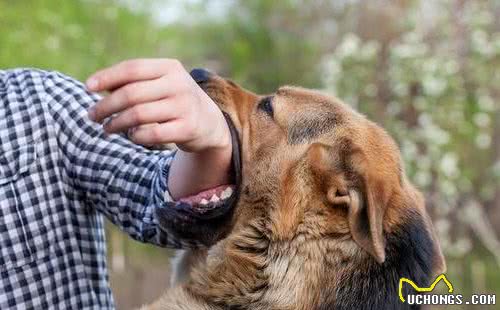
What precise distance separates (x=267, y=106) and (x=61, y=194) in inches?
31.5

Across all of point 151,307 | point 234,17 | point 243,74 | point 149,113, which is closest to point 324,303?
point 151,307

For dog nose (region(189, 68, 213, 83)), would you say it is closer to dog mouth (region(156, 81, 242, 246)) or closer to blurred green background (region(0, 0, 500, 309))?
dog mouth (region(156, 81, 242, 246))

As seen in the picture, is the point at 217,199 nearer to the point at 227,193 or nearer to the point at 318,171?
the point at 227,193

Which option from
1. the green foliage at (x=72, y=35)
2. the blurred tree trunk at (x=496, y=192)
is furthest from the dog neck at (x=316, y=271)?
the blurred tree trunk at (x=496, y=192)

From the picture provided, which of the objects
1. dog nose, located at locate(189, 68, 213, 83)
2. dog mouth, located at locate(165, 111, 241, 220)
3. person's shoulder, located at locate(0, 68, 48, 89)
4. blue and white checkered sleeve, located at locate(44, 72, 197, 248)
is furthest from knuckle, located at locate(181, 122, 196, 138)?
person's shoulder, located at locate(0, 68, 48, 89)

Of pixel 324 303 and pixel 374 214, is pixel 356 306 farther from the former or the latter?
pixel 374 214

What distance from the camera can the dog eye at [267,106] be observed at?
2998 mm

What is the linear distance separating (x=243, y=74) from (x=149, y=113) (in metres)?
5.62

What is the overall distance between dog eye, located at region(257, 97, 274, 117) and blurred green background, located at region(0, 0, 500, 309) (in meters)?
3.25

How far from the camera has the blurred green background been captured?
6703 mm

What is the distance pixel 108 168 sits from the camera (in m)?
2.85

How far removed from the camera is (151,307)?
2855 mm

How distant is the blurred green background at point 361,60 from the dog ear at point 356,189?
11.9 ft

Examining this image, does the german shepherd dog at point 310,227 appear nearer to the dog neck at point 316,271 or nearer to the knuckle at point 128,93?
the dog neck at point 316,271
